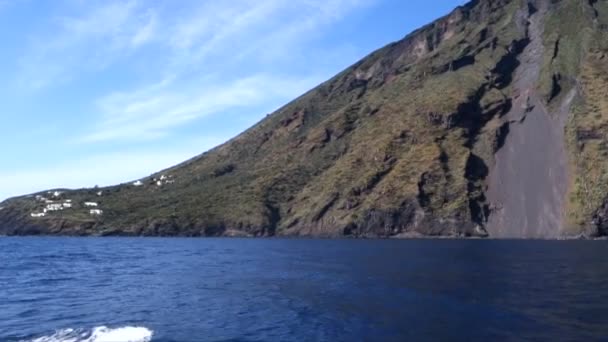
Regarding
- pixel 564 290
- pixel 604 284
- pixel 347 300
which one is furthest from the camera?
pixel 604 284

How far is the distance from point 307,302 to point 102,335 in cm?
2220

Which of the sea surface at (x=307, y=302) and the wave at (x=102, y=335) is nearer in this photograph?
the wave at (x=102, y=335)

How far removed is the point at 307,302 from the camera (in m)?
58.9

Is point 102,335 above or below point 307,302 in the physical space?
above

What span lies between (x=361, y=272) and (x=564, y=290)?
2984 cm

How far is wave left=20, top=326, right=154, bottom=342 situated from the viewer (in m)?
40.2

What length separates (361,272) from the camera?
290 feet

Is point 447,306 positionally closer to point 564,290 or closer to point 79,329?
point 564,290

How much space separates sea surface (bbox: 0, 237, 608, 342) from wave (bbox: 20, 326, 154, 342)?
0.08 m

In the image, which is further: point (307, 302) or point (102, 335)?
point (307, 302)

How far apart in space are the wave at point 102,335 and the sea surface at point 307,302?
0.27 ft

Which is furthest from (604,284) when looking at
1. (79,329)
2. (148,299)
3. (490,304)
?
(79,329)

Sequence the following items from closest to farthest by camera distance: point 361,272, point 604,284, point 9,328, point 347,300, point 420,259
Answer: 1. point 9,328
2. point 347,300
3. point 604,284
4. point 361,272
5. point 420,259

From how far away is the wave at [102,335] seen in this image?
40250 millimetres
